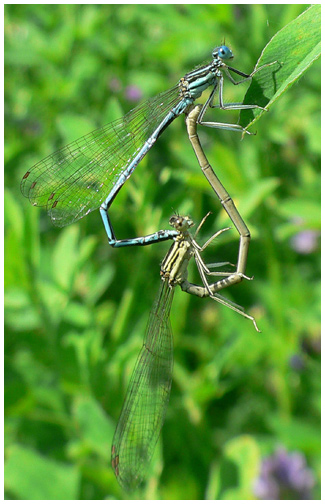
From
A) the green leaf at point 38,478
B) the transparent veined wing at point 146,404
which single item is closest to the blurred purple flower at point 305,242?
the transparent veined wing at point 146,404

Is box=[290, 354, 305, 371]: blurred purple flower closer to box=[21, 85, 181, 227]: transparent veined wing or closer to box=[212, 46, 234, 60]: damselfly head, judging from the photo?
box=[21, 85, 181, 227]: transparent veined wing

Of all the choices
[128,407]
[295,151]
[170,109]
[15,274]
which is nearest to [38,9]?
[295,151]

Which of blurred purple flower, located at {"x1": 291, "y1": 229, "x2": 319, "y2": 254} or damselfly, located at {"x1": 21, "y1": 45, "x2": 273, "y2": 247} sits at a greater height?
blurred purple flower, located at {"x1": 291, "y1": 229, "x2": 319, "y2": 254}

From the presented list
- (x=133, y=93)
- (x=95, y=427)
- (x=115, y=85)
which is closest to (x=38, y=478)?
(x=95, y=427)

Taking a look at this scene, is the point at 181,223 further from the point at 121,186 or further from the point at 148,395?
the point at 148,395

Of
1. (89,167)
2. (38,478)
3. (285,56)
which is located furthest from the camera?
(38,478)

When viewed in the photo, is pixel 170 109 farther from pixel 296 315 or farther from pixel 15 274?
pixel 296 315

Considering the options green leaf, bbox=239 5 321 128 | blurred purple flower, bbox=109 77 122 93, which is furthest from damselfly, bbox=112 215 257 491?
blurred purple flower, bbox=109 77 122 93

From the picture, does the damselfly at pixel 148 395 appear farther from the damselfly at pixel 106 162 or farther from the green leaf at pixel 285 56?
the green leaf at pixel 285 56
